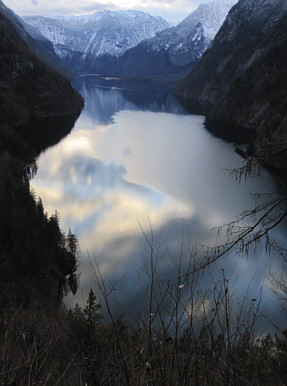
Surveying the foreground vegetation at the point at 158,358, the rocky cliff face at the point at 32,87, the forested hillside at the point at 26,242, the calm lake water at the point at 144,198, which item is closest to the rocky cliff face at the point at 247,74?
the calm lake water at the point at 144,198

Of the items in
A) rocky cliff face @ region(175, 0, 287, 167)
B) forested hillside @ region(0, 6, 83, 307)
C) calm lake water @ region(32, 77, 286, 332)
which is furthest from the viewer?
rocky cliff face @ region(175, 0, 287, 167)

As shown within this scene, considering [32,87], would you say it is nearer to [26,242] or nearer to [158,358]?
[26,242]

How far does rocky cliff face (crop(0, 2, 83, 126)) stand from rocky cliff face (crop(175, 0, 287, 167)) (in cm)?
5090

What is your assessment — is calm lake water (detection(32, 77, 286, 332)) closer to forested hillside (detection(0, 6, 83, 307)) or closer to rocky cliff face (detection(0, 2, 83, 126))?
forested hillside (detection(0, 6, 83, 307))

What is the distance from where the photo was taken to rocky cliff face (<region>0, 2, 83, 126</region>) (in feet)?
369

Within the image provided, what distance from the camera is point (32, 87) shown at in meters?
120

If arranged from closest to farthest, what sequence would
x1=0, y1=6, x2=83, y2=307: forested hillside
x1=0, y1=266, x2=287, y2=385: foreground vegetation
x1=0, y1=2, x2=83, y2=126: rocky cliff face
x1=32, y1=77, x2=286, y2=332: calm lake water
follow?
x1=0, y1=266, x2=287, y2=385: foreground vegetation
x1=0, y1=6, x2=83, y2=307: forested hillside
x1=32, y1=77, x2=286, y2=332: calm lake water
x1=0, y1=2, x2=83, y2=126: rocky cliff face

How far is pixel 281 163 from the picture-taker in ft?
171

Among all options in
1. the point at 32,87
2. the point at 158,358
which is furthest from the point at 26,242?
the point at 32,87

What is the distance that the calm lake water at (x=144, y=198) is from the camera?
27.8 metres

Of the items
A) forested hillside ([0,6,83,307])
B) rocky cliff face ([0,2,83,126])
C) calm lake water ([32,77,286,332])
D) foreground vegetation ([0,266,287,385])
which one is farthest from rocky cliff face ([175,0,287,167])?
rocky cliff face ([0,2,83,126])

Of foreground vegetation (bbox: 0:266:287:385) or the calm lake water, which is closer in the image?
foreground vegetation (bbox: 0:266:287:385)

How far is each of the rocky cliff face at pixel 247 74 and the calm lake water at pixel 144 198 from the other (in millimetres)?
12245

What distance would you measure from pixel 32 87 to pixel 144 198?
303 ft
